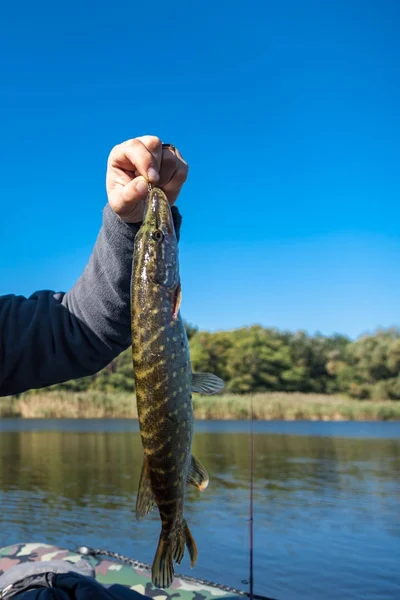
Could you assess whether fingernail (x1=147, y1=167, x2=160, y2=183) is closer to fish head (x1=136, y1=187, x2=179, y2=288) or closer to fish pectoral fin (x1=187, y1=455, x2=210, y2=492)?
fish head (x1=136, y1=187, x2=179, y2=288)

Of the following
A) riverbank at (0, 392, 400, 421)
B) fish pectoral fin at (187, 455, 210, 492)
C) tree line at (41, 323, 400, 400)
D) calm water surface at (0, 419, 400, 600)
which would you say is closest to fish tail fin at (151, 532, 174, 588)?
fish pectoral fin at (187, 455, 210, 492)

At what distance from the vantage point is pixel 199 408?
32906 millimetres

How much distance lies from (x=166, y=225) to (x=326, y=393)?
5263cm

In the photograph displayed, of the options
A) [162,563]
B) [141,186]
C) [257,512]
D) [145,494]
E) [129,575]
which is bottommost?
[257,512]

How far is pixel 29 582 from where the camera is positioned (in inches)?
100

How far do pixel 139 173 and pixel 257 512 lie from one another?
10339 millimetres

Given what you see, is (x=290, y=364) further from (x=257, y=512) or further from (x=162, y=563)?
(x=162, y=563)

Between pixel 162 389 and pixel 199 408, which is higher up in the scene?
pixel 162 389

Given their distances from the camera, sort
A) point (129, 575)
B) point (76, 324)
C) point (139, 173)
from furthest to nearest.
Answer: point (129, 575) < point (76, 324) < point (139, 173)

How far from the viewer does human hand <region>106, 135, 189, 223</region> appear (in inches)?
73.9

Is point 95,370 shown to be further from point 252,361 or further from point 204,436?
point 252,361

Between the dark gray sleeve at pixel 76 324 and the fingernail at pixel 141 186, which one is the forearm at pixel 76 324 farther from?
the fingernail at pixel 141 186

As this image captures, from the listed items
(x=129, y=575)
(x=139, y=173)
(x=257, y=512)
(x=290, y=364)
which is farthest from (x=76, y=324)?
(x=290, y=364)

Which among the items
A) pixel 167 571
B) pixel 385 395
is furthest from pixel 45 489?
pixel 385 395
